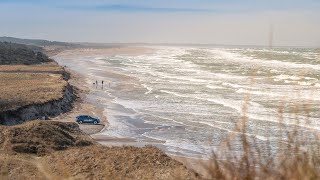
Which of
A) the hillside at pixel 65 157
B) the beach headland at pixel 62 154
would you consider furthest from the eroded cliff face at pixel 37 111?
the hillside at pixel 65 157

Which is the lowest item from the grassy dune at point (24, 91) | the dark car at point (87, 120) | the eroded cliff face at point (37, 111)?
the dark car at point (87, 120)

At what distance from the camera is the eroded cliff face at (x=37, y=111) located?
30031 mm

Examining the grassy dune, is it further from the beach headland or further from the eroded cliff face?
the eroded cliff face

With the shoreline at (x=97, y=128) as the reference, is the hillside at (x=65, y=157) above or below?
above

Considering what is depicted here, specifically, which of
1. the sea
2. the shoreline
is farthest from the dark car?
the sea

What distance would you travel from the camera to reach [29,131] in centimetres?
2195

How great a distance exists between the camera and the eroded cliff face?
1182 inches

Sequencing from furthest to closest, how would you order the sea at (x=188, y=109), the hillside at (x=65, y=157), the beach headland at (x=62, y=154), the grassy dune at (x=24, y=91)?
1. the grassy dune at (x=24, y=91)
2. the sea at (x=188, y=109)
3. the hillside at (x=65, y=157)
4. the beach headland at (x=62, y=154)

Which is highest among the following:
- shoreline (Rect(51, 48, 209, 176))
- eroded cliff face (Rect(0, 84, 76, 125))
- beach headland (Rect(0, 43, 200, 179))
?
beach headland (Rect(0, 43, 200, 179))

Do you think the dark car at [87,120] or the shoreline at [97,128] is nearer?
the shoreline at [97,128]

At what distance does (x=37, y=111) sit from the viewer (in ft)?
112

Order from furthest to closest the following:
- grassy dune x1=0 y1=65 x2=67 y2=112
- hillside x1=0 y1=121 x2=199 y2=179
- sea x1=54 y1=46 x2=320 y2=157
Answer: grassy dune x1=0 y1=65 x2=67 y2=112
sea x1=54 y1=46 x2=320 y2=157
hillside x1=0 y1=121 x2=199 y2=179

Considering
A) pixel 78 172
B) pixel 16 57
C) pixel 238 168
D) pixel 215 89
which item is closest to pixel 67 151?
pixel 78 172

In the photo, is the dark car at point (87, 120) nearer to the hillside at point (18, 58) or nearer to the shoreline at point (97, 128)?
the shoreline at point (97, 128)
